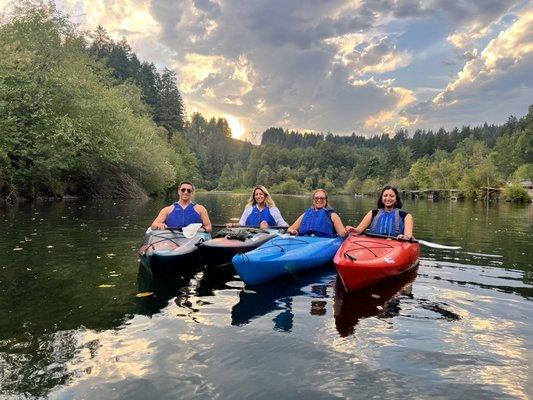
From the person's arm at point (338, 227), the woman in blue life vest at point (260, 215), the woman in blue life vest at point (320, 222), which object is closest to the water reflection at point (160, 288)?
the woman in blue life vest at point (260, 215)

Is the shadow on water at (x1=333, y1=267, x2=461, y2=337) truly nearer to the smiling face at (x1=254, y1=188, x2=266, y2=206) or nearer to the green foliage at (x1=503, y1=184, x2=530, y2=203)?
the smiling face at (x1=254, y1=188, x2=266, y2=206)

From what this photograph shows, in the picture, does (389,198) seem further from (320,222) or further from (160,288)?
(160,288)

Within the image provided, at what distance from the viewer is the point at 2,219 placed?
15.4 metres

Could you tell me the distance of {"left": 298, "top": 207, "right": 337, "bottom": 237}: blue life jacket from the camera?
878 cm

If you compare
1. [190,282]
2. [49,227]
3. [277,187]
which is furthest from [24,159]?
[277,187]

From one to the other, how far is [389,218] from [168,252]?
4.03 metres

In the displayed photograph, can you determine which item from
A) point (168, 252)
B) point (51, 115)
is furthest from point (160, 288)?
point (51, 115)

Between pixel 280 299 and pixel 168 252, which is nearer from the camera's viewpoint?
pixel 280 299

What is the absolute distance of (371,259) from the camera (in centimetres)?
693

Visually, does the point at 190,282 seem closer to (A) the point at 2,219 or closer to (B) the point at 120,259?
(B) the point at 120,259

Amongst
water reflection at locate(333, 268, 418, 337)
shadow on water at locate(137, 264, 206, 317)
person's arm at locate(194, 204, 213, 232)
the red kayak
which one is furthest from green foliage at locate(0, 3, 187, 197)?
water reflection at locate(333, 268, 418, 337)

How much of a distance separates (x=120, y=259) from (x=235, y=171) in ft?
419

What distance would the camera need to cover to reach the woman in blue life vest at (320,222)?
875cm

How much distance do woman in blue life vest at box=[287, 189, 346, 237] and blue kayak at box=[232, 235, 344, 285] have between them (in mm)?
278
